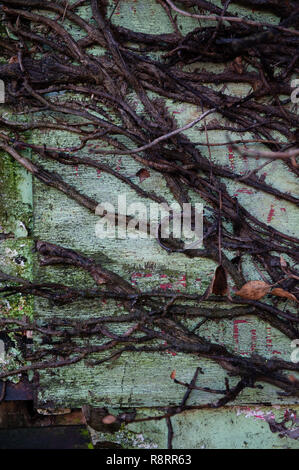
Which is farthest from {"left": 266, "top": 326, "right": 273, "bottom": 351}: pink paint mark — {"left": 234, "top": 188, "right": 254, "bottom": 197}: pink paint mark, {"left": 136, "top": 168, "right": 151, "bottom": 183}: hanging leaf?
{"left": 136, "top": 168, "right": 151, "bottom": 183}: hanging leaf

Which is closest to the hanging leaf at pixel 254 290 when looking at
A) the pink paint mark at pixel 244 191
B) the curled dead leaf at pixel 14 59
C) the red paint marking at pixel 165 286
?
the red paint marking at pixel 165 286

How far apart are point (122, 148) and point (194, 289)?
0.75m

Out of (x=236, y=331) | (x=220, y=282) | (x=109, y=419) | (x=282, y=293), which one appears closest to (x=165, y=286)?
(x=220, y=282)

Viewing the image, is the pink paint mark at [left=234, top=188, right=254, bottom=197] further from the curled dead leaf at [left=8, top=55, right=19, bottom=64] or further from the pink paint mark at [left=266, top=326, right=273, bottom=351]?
the curled dead leaf at [left=8, top=55, right=19, bottom=64]

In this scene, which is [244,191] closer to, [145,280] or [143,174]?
[143,174]

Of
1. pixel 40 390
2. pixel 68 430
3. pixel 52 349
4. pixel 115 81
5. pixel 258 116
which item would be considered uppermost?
pixel 115 81

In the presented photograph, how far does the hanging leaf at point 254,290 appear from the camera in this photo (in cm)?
191

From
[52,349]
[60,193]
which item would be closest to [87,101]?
[60,193]

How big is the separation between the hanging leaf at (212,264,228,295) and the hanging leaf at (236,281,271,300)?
77mm

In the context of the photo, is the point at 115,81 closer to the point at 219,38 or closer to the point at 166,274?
the point at 219,38

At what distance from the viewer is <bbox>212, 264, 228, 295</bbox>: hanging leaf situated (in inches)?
74.0

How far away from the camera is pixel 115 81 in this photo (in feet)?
6.61

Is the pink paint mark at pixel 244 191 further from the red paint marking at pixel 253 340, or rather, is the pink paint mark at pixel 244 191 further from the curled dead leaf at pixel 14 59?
the curled dead leaf at pixel 14 59

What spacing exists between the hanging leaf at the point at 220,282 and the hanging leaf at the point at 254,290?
0.08 meters
